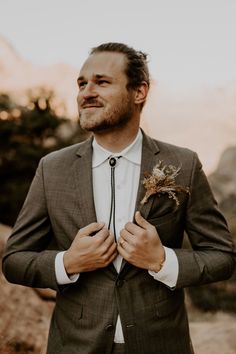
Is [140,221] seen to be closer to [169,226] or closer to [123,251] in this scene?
[123,251]

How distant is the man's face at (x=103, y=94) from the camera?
7.72 ft

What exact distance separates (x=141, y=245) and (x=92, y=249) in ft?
0.78

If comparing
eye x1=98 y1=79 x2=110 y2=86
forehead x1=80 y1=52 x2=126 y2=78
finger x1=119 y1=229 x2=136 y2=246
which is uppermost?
forehead x1=80 y1=52 x2=126 y2=78

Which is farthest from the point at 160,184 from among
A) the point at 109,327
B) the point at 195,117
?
the point at 195,117

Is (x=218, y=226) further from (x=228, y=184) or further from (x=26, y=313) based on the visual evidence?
(x=228, y=184)

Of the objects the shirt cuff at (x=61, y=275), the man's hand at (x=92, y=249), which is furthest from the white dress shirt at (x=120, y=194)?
the man's hand at (x=92, y=249)

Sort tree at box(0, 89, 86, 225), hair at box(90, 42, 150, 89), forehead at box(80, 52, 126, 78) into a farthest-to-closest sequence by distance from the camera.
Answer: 1. tree at box(0, 89, 86, 225)
2. hair at box(90, 42, 150, 89)
3. forehead at box(80, 52, 126, 78)

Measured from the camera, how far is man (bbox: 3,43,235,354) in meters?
2.19

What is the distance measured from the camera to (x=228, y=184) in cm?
899

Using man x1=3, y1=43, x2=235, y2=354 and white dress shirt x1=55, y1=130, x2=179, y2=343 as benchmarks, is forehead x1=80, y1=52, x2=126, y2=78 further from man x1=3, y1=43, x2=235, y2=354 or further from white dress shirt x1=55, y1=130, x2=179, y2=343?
white dress shirt x1=55, y1=130, x2=179, y2=343

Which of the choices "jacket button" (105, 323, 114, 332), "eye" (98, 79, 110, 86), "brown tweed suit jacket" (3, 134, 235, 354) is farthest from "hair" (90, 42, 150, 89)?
"jacket button" (105, 323, 114, 332)

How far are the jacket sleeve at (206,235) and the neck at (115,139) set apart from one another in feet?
1.35

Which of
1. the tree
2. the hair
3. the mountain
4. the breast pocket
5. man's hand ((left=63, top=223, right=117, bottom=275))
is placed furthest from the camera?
the mountain

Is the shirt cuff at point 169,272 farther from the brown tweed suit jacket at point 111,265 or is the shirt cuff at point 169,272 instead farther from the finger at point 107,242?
the finger at point 107,242
